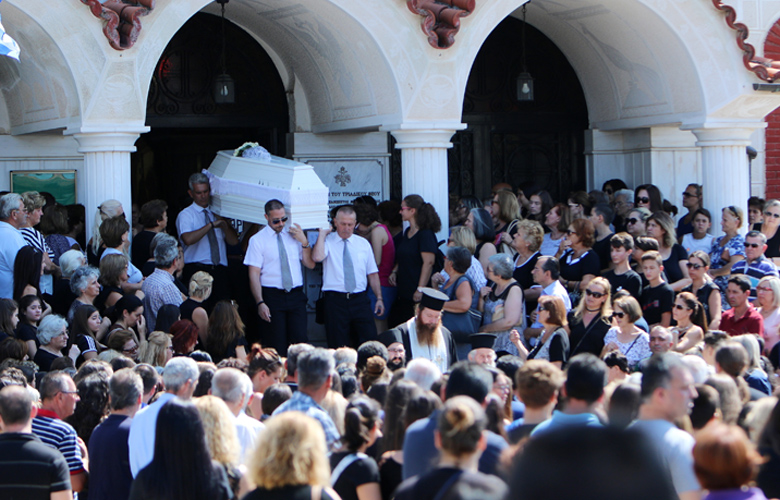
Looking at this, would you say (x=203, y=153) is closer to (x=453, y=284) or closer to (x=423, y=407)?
(x=453, y=284)

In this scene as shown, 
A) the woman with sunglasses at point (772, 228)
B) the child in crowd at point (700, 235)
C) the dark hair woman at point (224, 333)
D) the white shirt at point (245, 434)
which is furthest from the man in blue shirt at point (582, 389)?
the woman with sunglasses at point (772, 228)

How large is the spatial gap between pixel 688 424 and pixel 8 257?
5.39m

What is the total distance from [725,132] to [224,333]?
5.98 meters

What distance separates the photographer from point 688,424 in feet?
13.5

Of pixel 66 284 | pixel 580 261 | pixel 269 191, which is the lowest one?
pixel 66 284

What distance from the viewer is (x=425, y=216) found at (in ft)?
28.6

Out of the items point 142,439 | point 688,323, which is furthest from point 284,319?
point 142,439

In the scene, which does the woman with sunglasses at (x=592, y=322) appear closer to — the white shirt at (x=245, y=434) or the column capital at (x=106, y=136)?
the white shirt at (x=245, y=434)

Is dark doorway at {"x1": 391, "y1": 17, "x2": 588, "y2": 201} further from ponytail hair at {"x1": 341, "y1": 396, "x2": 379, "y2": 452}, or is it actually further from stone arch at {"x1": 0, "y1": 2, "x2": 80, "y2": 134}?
ponytail hair at {"x1": 341, "y1": 396, "x2": 379, "y2": 452}

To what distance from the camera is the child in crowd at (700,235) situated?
32.1 ft

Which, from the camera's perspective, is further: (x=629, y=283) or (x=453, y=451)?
(x=629, y=283)

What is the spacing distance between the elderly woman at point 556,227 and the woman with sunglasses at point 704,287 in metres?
1.46

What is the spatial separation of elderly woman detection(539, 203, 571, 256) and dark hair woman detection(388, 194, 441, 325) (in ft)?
3.44

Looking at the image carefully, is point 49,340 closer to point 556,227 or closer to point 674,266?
point 556,227
